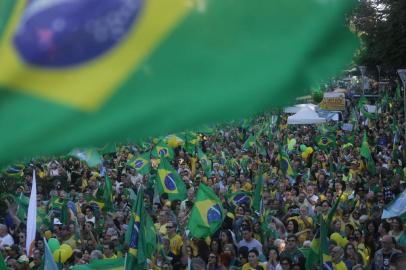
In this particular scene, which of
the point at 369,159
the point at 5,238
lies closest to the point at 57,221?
the point at 5,238

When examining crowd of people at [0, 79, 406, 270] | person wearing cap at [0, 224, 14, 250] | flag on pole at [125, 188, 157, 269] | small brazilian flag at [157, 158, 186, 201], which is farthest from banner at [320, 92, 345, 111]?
flag on pole at [125, 188, 157, 269]

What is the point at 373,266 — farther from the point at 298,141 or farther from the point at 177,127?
the point at 298,141

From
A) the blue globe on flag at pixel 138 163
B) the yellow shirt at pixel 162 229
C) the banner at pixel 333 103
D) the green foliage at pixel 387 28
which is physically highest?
the green foliage at pixel 387 28

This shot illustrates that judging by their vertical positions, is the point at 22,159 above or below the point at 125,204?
above

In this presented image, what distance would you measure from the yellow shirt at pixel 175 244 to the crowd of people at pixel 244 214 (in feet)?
0.05

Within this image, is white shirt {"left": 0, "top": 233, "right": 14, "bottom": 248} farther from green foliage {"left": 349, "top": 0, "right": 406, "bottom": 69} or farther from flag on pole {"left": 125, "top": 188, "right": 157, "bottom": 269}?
green foliage {"left": 349, "top": 0, "right": 406, "bottom": 69}

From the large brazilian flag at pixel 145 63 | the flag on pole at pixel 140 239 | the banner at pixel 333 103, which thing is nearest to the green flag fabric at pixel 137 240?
the flag on pole at pixel 140 239

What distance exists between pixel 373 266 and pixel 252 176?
29.0ft

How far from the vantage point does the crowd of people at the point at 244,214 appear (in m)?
9.20

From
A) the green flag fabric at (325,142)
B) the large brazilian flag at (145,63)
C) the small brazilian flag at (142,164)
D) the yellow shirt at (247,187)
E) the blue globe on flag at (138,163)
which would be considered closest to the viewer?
the large brazilian flag at (145,63)

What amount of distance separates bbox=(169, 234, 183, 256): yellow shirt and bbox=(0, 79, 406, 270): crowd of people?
0.05ft

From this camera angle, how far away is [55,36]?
328 cm

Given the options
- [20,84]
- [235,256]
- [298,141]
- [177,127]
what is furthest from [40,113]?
[298,141]

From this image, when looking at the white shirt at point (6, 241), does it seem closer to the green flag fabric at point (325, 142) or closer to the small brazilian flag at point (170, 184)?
the small brazilian flag at point (170, 184)
